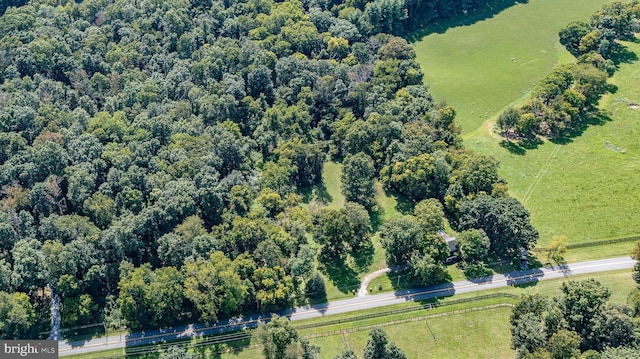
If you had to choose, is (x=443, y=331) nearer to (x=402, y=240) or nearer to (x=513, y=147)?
(x=402, y=240)

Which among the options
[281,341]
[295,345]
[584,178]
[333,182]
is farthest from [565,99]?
[281,341]

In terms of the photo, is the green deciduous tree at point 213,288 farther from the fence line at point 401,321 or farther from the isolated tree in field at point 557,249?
the isolated tree in field at point 557,249

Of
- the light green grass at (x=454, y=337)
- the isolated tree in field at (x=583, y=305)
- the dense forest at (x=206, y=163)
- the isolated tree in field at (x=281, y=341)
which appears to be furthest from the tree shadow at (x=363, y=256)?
the isolated tree in field at (x=583, y=305)

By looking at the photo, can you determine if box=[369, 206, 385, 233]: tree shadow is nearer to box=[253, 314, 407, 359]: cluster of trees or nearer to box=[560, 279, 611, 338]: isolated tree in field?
box=[253, 314, 407, 359]: cluster of trees

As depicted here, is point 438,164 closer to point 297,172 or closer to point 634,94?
point 297,172

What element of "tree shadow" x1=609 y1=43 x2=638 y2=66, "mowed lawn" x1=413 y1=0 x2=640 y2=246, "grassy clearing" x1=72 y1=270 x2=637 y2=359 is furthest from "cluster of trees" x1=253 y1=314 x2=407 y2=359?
"tree shadow" x1=609 y1=43 x2=638 y2=66
